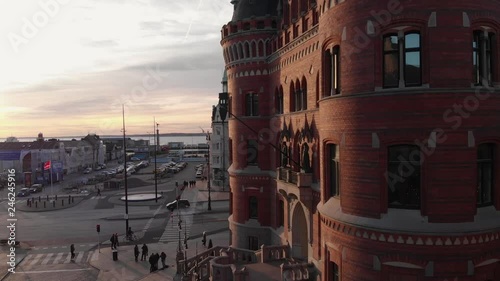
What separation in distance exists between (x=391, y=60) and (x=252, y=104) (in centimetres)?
1754

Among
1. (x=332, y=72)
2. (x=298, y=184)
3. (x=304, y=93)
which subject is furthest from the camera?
(x=304, y=93)

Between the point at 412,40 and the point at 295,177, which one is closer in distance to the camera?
the point at 412,40

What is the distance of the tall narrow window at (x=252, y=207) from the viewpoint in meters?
30.3

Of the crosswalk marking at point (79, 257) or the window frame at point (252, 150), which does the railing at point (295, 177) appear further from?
the crosswalk marking at point (79, 257)

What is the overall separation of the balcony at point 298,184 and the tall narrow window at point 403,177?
8.26 m

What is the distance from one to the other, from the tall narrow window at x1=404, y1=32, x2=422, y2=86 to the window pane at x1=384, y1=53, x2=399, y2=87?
0.89ft

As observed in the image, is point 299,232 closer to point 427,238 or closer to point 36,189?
point 427,238

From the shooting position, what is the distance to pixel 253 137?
1188 inches

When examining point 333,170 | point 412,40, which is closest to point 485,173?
point 412,40

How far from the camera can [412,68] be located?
42.7 ft

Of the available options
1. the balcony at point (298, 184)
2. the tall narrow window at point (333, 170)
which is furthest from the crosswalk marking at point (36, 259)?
the tall narrow window at point (333, 170)

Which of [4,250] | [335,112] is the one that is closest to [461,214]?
[335,112]

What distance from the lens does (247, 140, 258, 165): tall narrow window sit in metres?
30.2

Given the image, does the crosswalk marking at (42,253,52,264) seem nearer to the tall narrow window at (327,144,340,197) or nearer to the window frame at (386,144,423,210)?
the tall narrow window at (327,144,340,197)
